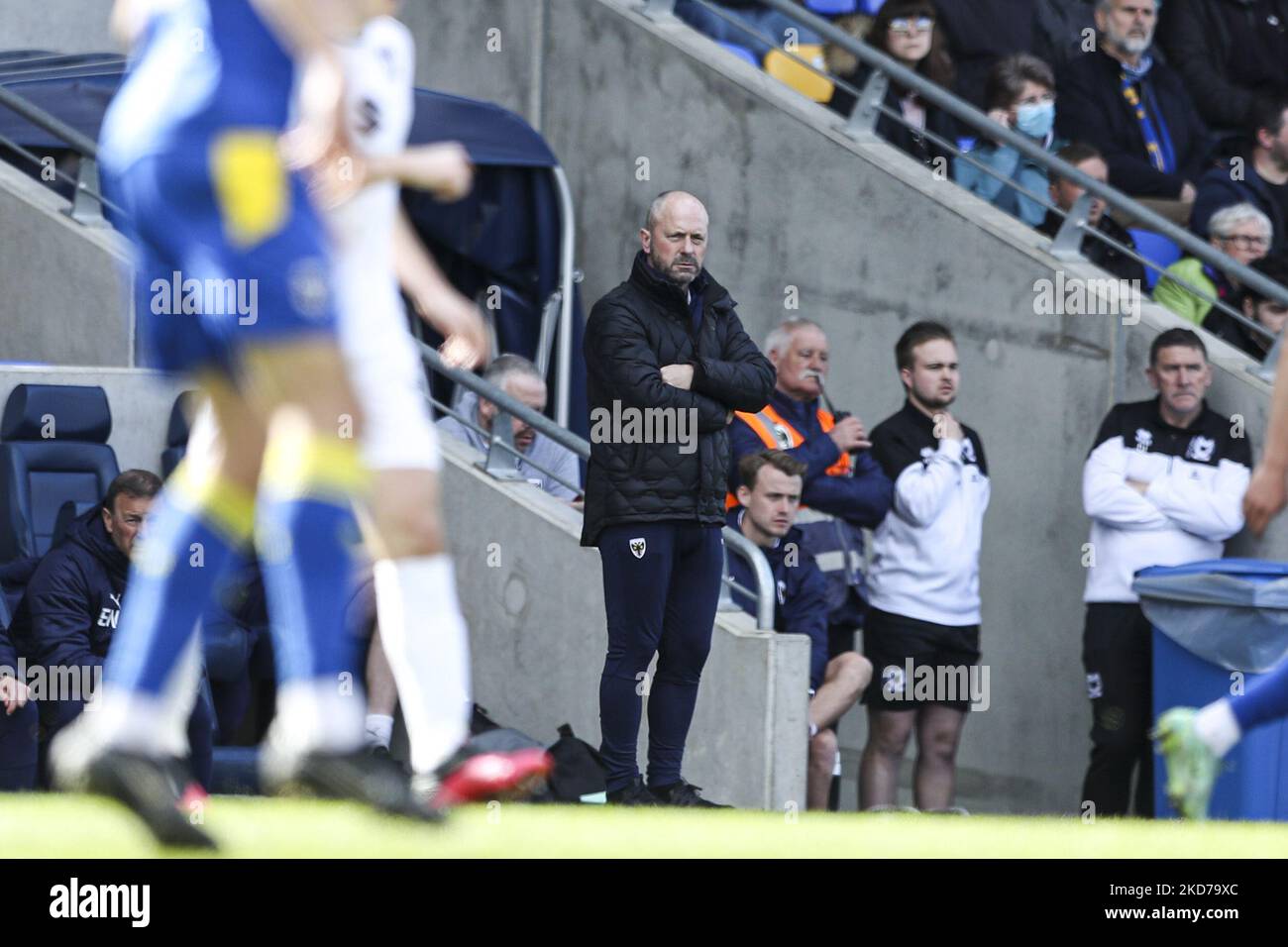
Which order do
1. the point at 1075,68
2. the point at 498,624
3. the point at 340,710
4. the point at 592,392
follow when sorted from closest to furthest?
the point at 340,710 < the point at 592,392 < the point at 498,624 < the point at 1075,68

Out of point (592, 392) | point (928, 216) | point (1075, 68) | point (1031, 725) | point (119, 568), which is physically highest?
point (1075, 68)

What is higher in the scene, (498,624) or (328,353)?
(328,353)

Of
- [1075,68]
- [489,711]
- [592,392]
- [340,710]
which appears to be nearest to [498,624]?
[489,711]

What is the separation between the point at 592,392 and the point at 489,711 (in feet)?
6.90

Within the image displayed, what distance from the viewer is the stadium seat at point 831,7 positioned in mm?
11773

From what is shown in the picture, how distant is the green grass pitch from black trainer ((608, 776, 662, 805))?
3.06 meters

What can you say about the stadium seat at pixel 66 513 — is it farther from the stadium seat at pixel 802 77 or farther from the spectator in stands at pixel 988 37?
the spectator in stands at pixel 988 37

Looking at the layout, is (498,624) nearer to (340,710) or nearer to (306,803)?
(306,803)

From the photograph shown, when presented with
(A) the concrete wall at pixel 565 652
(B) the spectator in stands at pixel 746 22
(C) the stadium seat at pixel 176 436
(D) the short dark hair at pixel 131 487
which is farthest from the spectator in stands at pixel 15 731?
(B) the spectator in stands at pixel 746 22

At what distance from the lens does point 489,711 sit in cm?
945

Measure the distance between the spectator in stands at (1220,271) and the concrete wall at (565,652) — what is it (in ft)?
9.20

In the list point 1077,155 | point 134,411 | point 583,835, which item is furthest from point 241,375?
point 1077,155

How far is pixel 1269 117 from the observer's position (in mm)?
10891
